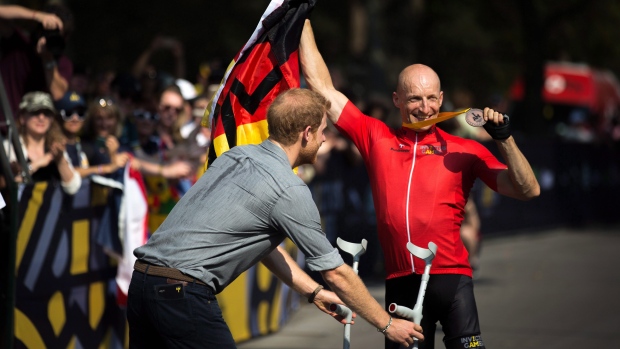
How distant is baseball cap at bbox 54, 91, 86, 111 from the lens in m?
8.19

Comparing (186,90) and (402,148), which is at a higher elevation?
(186,90)

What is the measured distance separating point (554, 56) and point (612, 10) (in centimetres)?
296

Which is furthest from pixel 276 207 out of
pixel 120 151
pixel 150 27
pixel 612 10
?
pixel 612 10

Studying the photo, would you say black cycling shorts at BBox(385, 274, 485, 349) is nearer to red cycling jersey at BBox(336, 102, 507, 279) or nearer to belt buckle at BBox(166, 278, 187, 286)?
red cycling jersey at BBox(336, 102, 507, 279)

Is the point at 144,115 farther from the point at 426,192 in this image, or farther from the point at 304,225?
the point at 304,225

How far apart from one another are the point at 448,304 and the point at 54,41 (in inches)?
134

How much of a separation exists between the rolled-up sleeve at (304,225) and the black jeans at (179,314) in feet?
1.46

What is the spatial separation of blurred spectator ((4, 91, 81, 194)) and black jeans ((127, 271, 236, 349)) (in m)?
2.91

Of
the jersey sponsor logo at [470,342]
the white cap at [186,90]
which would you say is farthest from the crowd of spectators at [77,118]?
the jersey sponsor logo at [470,342]

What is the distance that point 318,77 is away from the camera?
612 cm

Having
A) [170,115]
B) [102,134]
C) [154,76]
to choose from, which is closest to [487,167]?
[102,134]

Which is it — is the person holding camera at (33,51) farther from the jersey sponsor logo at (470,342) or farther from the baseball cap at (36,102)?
the jersey sponsor logo at (470,342)

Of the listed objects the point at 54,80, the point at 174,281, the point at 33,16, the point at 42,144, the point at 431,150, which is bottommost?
the point at 174,281

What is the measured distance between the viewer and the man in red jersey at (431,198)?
5.66m
